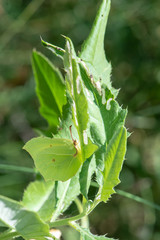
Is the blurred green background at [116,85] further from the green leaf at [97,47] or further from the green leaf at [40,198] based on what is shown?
the green leaf at [97,47]

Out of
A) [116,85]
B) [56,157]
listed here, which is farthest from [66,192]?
[116,85]

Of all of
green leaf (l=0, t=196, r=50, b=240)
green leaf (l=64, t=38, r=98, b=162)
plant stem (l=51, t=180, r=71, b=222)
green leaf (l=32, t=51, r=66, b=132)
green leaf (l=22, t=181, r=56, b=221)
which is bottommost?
green leaf (l=0, t=196, r=50, b=240)

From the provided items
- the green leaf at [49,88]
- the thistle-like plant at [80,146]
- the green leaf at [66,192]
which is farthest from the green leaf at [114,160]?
the green leaf at [49,88]

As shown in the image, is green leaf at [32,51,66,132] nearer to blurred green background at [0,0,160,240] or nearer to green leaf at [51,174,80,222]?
green leaf at [51,174,80,222]

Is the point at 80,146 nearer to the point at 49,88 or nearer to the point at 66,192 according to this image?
the point at 66,192

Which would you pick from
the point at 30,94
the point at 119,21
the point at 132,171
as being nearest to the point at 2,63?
the point at 30,94

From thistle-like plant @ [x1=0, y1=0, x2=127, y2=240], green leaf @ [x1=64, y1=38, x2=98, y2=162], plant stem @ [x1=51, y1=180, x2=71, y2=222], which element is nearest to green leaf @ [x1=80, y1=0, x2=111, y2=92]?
thistle-like plant @ [x1=0, y1=0, x2=127, y2=240]

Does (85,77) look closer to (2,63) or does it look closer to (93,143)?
(93,143)
